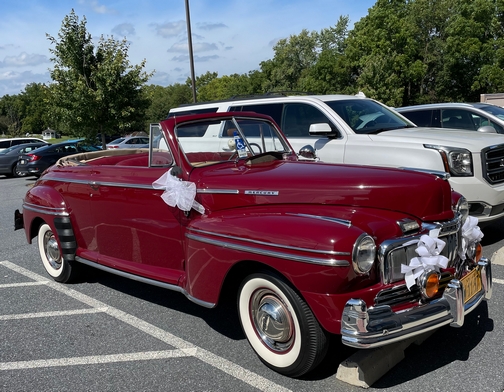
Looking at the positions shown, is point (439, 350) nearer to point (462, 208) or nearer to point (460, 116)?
point (462, 208)

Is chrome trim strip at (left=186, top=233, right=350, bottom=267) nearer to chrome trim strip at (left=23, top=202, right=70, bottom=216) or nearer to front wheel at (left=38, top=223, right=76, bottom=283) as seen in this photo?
chrome trim strip at (left=23, top=202, right=70, bottom=216)

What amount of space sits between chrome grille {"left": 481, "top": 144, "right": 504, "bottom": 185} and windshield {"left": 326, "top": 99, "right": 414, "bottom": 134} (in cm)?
143

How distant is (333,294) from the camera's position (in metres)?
2.82

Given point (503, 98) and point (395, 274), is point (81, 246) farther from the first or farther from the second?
Result: point (503, 98)

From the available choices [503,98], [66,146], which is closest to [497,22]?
[503,98]

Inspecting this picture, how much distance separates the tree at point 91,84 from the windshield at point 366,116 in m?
12.4

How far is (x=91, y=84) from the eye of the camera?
1773 cm

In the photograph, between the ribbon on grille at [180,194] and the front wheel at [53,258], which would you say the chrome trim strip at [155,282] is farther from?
the ribbon on grille at [180,194]

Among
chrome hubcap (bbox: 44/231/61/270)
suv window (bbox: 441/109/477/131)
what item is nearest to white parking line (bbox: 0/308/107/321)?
chrome hubcap (bbox: 44/231/61/270)

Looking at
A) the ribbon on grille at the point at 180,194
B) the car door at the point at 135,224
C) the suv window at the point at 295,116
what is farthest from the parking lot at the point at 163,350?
the suv window at the point at 295,116

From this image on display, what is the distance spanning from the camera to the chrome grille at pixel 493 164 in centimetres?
562

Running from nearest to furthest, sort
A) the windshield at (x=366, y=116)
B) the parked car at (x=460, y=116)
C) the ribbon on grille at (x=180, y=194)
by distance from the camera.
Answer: the ribbon on grille at (x=180, y=194), the windshield at (x=366, y=116), the parked car at (x=460, y=116)

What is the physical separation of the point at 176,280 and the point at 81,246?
1.65m

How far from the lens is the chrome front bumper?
2.71 m
